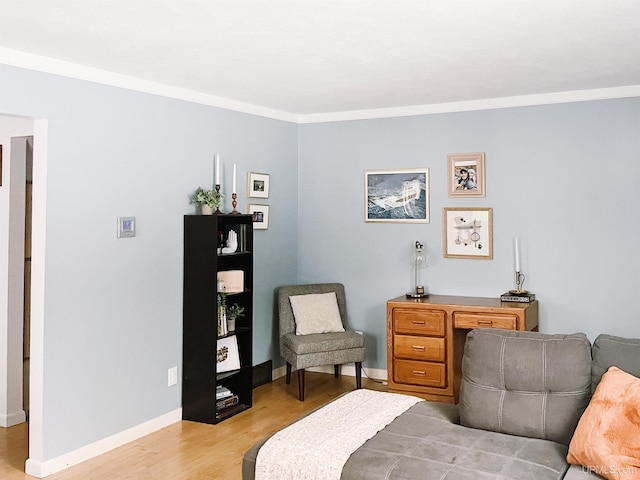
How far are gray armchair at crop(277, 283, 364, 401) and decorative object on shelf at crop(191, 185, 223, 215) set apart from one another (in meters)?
1.09

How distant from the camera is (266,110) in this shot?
5488 millimetres

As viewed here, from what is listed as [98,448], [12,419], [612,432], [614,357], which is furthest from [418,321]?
[12,419]

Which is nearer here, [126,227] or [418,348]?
[126,227]

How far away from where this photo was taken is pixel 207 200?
15.2 ft

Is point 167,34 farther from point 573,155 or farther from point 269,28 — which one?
point 573,155

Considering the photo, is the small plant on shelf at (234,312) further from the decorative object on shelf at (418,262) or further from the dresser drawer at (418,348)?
the decorative object on shelf at (418,262)

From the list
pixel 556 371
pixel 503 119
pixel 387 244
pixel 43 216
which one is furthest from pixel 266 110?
pixel 556 371

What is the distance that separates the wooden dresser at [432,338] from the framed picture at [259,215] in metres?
1.34

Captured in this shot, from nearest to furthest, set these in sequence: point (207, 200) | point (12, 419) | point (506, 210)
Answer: point (12, 419) → point (207, 200) → point (506, 210)

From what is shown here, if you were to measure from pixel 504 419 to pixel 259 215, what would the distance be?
3189 millimetres

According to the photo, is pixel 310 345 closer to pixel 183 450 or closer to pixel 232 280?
pixel 232 280

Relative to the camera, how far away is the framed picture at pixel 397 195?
5.46 metres

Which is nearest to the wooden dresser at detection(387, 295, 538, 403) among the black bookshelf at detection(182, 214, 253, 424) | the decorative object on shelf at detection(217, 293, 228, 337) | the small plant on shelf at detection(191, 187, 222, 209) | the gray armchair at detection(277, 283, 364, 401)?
the gray armchair at detection(277, 283, 364, 401)

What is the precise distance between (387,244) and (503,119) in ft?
4.78
